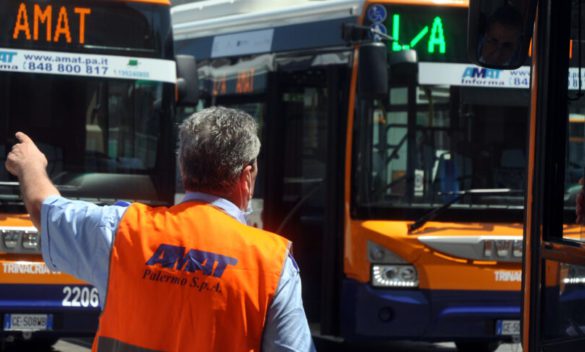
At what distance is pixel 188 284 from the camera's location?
3.20 m

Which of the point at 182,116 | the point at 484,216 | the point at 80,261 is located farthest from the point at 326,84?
the point at 80,261

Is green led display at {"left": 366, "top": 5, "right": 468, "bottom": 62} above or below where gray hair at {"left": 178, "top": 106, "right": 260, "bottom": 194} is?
above

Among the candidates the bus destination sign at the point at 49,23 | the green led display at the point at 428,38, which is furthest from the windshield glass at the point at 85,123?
the green led display at the point at 428,38

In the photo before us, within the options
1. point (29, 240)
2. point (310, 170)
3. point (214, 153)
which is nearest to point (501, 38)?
point (214, 153)

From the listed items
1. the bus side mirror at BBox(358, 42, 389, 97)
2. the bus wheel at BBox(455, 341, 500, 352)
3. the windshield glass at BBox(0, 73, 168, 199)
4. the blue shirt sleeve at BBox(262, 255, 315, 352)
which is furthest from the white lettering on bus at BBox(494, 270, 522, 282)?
the blue shirt sleeve at BBox(262, 255, 315, 352)

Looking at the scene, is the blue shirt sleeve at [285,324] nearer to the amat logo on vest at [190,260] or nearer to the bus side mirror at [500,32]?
the amat logo on vest at [190,260]

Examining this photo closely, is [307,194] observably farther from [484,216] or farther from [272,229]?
[484,216]

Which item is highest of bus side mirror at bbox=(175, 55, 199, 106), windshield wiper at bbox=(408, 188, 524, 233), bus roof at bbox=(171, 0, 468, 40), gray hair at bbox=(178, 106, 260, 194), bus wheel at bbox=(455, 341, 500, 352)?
bus roof at bbox=(171, 0, 468, 40)

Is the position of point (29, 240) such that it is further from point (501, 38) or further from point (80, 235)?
point (80, 235)

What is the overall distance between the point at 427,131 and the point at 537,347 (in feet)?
17.3

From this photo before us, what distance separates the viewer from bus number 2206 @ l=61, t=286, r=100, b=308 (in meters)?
9.02

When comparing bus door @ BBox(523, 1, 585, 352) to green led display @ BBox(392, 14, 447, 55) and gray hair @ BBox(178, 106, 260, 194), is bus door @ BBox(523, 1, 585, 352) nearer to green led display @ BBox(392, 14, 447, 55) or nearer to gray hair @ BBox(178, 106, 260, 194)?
gray hair @ BBox(178, 106, 260, 194)

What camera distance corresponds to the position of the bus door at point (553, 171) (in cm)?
411

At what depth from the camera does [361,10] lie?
9.44 m
